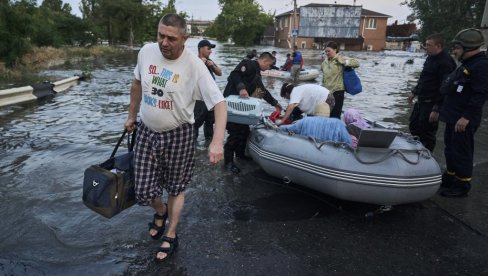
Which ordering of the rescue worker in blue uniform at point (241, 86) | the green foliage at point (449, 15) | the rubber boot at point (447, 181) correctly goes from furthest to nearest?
the green foliage at point (449, 15) < the rescue worker in blue uniform at point (241, 86) < the rubber boot at point (447, 181)

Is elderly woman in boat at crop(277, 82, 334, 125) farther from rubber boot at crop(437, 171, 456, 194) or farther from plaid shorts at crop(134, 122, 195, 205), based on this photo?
plaid shorts at crop(134, 122, 195, 205)

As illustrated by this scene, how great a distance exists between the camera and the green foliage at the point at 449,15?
62.0 feet

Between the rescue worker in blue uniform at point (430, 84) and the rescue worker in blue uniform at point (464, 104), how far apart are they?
529mm

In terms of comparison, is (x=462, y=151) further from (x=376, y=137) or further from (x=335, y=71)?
(x=335, y=71)

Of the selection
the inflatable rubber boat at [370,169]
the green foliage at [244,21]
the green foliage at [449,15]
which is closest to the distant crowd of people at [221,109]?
the inflatable rubber boat at [370,169]

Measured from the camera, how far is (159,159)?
10.3 feet

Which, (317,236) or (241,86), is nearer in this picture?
(317,236)

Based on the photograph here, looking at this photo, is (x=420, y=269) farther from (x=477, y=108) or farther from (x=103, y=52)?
(x=103, y=52)

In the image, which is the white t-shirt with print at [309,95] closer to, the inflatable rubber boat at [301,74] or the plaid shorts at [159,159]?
the plaid shorts at [159,159]

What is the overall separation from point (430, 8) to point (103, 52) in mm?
26198

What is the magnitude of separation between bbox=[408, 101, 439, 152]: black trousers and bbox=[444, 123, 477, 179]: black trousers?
2.46ft

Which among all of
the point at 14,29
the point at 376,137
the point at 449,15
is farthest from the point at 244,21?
the point at 376,137

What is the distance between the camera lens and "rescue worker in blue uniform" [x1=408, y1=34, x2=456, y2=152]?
5180mm

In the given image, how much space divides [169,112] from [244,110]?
2482 millimetres
